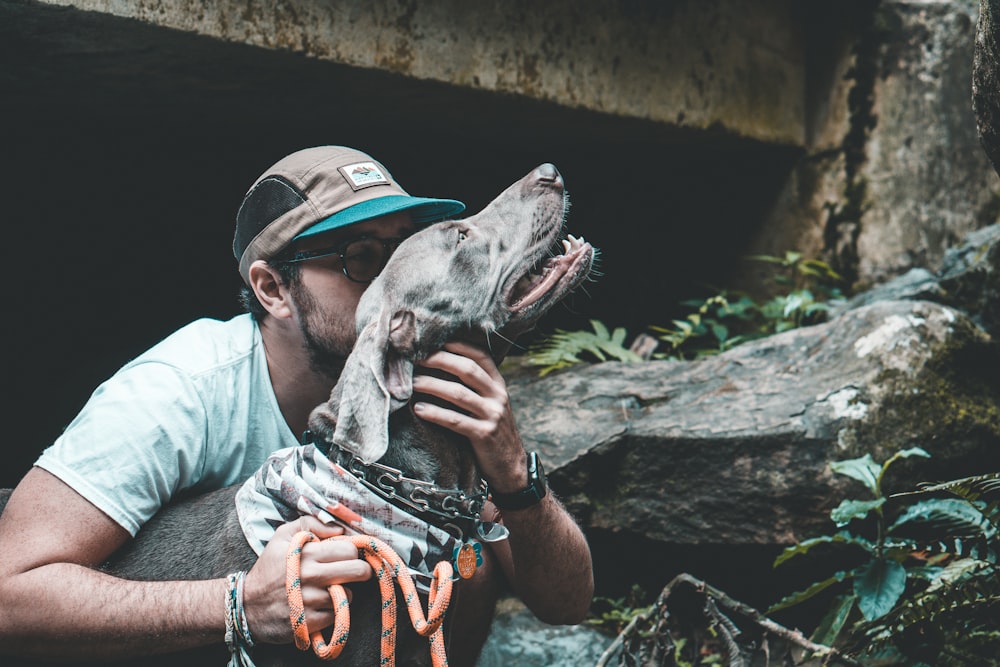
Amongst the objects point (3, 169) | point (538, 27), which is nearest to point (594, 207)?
point (538, 27)

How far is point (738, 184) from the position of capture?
654 centimetres

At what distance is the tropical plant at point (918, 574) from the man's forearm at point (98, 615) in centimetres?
220

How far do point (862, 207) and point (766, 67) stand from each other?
119 centimetres

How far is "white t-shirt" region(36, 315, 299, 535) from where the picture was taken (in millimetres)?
2447

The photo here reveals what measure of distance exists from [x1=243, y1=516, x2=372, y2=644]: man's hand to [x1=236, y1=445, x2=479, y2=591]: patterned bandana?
0.06m

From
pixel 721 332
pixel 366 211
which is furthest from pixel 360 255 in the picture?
pixel 721 332

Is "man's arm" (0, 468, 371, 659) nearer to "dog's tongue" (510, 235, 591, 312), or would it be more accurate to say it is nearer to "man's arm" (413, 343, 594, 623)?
"man's arm" (413, 343, 594, 623)

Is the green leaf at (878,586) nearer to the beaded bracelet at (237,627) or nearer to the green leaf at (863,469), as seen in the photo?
the green leaf at (863,469)

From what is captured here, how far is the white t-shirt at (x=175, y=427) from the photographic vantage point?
2447 millimetres

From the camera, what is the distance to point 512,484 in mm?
2561

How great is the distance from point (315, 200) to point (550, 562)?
4.84ft

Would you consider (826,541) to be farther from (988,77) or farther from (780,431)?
(988,77)

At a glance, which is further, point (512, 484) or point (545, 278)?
point (545, 278)

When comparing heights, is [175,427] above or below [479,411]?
below
